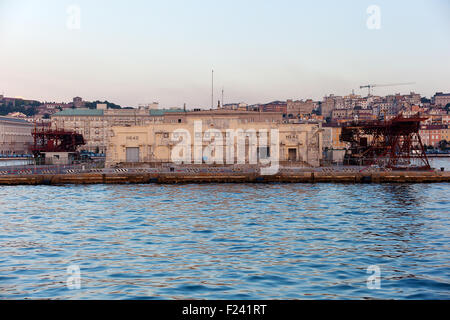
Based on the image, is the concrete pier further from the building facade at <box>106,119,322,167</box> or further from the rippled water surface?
the building facade at <box>106,119,322,167</box>

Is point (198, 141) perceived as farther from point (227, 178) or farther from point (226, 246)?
point (226, 246)

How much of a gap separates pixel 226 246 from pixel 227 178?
40622mm

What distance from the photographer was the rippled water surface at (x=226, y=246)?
17969 mm

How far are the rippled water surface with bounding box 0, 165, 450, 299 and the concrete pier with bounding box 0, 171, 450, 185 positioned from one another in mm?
15400

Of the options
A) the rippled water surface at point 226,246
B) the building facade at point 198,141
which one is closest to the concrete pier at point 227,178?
the rippled water surface at point 226,246

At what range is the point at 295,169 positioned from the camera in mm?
75688

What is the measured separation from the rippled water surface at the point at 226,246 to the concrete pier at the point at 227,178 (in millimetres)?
15400

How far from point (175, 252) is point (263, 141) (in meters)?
59.5

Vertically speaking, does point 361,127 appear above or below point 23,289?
above

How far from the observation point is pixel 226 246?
25.7 metres

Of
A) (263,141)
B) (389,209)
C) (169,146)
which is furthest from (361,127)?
(389,209)

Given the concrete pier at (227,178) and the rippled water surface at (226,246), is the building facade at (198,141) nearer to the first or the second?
the concrete pier at (227,178)

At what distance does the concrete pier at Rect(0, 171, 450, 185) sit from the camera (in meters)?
66.0

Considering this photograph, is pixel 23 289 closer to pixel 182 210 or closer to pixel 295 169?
pixel 182 210
